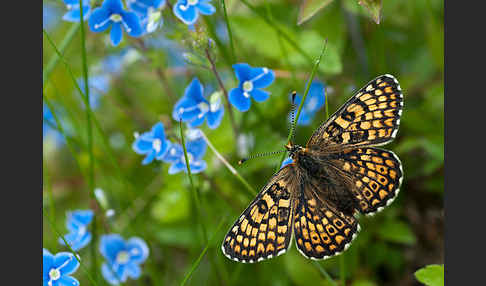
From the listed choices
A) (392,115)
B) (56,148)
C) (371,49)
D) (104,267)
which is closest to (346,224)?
(392,115)

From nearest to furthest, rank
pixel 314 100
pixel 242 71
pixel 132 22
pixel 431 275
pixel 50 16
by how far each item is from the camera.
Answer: pixel 431 275, pixel 242 71, pixel 132 22, pixel 314 100, pixel 50 16

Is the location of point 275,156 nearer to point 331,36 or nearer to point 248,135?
point 248,135

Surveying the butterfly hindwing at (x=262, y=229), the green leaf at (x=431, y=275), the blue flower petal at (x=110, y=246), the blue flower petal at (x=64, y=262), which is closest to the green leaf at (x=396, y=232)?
the green leaf at (x=431, y=275)

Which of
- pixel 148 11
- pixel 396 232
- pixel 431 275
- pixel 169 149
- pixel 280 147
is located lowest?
pixel 396 232

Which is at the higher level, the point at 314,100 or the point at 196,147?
the point at 196,147

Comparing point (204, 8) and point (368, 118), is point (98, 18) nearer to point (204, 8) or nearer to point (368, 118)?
point (204, 8)

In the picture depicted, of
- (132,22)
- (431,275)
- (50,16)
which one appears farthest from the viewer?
(50,16)

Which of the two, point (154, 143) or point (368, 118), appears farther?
point (154, 143)

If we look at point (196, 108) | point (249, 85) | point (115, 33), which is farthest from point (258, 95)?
point (115, 33)
